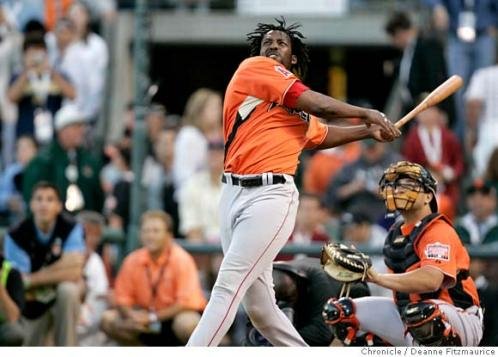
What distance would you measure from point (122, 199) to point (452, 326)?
5758 millimetres

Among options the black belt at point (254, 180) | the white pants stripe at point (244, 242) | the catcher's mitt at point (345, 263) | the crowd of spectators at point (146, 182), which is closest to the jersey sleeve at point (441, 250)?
the catcher's mitt at point (345, 263)

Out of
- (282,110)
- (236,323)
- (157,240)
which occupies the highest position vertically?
(282,110)

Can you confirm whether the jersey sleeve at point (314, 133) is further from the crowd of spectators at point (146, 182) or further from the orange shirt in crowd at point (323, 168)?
the orange shirt in crowd at point (323, 168)

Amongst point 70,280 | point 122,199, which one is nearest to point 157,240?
point 70,280

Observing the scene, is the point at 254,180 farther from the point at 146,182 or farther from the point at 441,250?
the point at 146,182

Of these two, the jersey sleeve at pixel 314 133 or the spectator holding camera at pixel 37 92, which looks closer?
the jersey sleeve at pixel 314 133

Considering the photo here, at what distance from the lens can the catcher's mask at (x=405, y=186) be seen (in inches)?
379

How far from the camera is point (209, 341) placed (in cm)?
917

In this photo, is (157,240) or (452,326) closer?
(452,326)

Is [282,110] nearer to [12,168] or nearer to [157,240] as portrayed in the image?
[157,240]

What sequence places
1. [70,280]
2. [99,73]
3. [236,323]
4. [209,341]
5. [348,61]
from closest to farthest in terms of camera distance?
[209,341] < [70,280] < [236,323] < [99,73] < [348,61]

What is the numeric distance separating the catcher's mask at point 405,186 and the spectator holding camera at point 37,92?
627 cm

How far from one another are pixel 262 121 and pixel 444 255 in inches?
49.9

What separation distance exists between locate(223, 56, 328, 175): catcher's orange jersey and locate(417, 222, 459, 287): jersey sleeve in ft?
2.85
